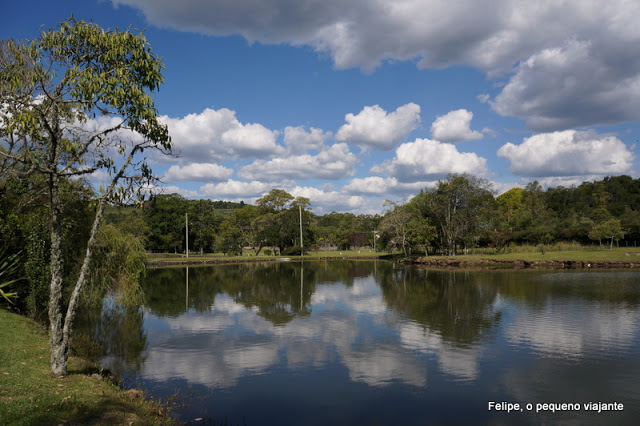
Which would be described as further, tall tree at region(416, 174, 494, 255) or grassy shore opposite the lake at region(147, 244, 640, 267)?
tall tree at region(416, 174, 494, 255)

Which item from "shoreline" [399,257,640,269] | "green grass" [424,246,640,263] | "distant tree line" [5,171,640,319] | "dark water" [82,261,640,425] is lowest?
"dark water" [82,261,640,425]

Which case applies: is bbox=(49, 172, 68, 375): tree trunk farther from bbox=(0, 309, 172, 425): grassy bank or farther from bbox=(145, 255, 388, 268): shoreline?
bbox=(145, 255, 388, 268): shoreline

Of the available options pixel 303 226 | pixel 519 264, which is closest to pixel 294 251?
pixel 303 226

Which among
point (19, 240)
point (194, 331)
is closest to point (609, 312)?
point (194, 331)

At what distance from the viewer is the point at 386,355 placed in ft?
49.4

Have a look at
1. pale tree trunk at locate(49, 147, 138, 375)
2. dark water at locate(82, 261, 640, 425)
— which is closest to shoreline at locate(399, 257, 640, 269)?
dark water at locate(82, 261, 640, 425)

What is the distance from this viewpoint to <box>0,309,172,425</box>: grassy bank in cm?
728

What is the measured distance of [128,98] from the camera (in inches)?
370

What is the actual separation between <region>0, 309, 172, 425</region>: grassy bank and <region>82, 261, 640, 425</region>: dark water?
1.61 m

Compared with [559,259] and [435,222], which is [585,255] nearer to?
[559,259]

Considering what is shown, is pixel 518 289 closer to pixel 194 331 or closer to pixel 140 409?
pixel 194 331

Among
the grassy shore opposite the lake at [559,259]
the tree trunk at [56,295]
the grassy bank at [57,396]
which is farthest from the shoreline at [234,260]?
the tree trunk at [56,295]

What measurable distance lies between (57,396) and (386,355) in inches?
408

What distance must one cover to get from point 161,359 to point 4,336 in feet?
15.9
